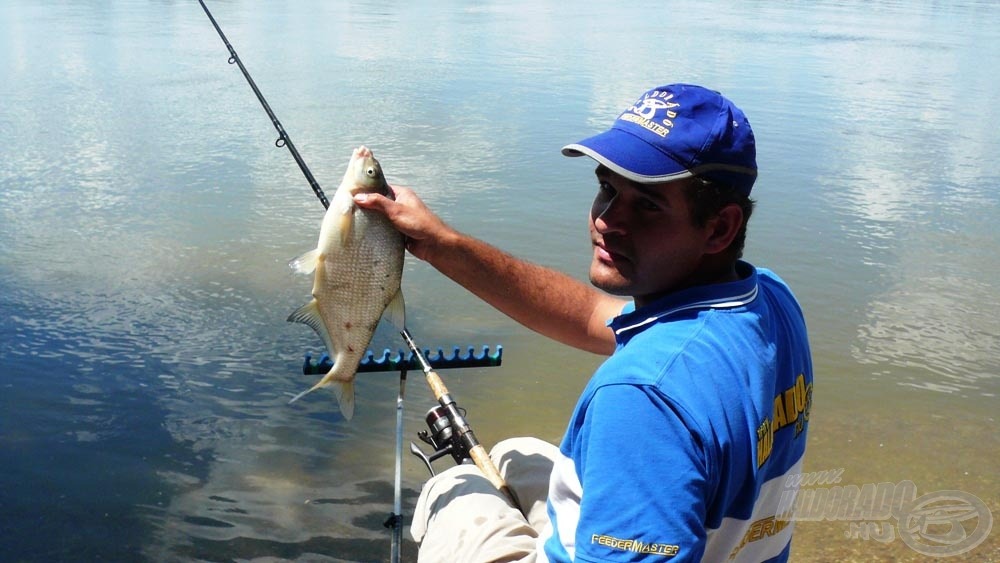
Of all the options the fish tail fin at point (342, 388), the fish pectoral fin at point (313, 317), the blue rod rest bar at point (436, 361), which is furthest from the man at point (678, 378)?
the blue rod rest bar at point (436, 361)

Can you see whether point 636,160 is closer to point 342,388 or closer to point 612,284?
point 612,284

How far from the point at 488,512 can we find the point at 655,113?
1.22 meters

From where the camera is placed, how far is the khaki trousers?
2555 millimetres

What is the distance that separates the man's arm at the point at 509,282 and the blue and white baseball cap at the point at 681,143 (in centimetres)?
76

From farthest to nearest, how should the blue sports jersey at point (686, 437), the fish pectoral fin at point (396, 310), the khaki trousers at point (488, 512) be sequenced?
the fish pectoral fin at point (396, 310) < the khaki trousers at point (488, 512) < the blue sports jersey at point (686, 437)

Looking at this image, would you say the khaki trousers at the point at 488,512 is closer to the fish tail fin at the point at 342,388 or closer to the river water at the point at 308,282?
the fish tail fin at the point at 342,388

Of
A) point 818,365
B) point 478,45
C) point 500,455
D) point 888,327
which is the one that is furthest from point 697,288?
point 478,45

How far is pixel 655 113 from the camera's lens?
6.89 feet

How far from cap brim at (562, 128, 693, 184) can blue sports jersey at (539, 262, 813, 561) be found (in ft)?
0.82

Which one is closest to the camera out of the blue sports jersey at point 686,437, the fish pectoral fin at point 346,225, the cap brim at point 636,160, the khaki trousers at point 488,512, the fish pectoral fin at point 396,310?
the blue sports jersey at point 686,437


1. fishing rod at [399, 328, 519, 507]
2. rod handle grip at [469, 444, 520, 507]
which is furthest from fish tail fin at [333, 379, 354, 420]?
rod handle grip at [469, 444, 520, 507]

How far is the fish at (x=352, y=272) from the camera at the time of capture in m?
2.67

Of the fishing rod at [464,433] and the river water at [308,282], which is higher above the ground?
the fishing rod at [464,433]

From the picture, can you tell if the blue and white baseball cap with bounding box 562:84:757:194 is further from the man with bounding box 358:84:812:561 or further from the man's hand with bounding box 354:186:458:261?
the man's hand with bounding box 354:186:458:261
